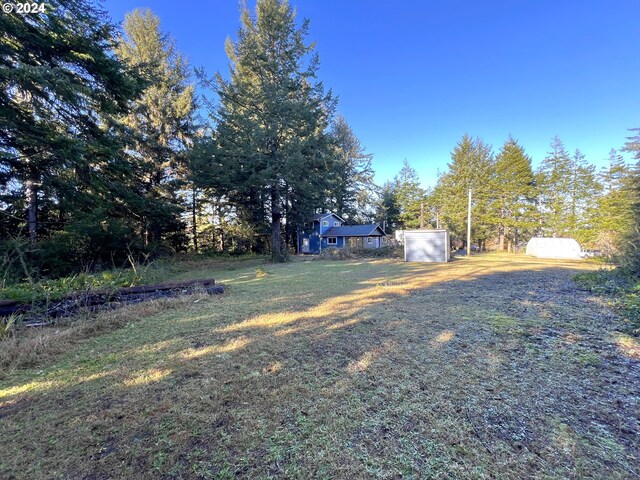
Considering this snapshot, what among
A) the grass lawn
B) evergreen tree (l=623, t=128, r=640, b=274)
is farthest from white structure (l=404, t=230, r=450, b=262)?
the grass lawn

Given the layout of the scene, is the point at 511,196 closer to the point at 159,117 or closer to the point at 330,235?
the point at 330,235

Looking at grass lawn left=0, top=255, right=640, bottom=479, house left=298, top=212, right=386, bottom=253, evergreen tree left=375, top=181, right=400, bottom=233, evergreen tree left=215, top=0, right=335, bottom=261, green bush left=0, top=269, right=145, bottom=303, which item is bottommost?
grass lawn left=0, top=255, right=640, bottom=479

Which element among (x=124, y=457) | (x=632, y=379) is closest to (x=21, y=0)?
(x=124, y=457)

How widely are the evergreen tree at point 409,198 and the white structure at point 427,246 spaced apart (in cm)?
1619

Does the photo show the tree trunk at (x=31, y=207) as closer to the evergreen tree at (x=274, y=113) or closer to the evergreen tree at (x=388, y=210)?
the evergreen tree at (x=274, y=113)

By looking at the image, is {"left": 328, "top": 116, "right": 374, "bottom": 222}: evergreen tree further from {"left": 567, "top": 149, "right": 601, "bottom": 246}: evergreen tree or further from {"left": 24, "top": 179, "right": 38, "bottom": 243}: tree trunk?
{"left": 24, "top": 179, "right": 38, "bottom": 243}: tree trunk

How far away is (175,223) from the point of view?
19.8 meters

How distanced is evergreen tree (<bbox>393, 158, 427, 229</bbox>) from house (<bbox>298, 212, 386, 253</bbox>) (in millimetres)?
6700

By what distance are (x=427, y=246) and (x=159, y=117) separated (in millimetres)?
18956

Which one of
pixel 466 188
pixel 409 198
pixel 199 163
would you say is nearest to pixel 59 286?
pixel 199 163

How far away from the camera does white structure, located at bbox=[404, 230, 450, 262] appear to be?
1603 centimetres

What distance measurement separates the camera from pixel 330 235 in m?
26.5

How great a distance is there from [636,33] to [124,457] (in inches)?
570

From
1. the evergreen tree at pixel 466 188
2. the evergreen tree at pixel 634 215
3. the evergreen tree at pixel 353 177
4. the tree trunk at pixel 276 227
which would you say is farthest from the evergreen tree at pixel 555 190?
the tree trunk at pixel 276 227
